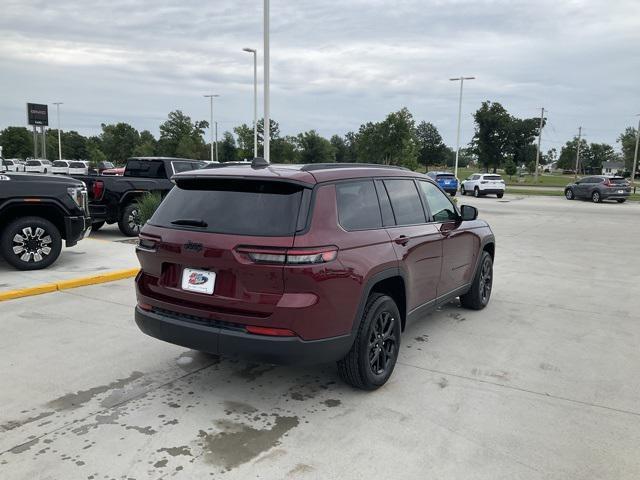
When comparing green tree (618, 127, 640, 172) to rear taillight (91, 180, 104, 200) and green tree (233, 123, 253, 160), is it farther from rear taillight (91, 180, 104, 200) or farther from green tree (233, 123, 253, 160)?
rear taillight (91, 180, 104, 200)

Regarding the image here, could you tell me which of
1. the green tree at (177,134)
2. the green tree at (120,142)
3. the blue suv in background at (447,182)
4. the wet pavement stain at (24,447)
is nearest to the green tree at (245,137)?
the green tree at (177,134)

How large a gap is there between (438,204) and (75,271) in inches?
212

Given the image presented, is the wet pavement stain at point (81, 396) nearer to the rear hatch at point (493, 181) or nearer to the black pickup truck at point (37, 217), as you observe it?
the black pickup truck at point (37, 217)

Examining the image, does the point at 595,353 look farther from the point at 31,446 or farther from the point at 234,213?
the point at 31,446

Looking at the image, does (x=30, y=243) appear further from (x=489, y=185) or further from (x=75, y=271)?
(x=489, y=185)

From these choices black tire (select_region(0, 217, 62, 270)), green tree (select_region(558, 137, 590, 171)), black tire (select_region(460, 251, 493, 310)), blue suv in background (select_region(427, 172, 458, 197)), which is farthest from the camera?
green tree (select_region(558, 137, 590, 171))

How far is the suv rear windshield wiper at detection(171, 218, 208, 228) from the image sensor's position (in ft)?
11.7

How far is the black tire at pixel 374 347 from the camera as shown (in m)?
3.73

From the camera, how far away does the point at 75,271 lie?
24.8ft

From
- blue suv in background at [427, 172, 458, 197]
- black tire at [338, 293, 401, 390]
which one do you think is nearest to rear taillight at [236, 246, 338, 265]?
black tire at [338, 293, 401, 390]

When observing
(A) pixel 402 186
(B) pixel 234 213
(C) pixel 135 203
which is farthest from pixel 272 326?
(C) pixel 135 203

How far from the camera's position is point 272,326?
3277 millimetres

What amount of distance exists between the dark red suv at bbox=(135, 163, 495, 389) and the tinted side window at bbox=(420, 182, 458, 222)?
78cm

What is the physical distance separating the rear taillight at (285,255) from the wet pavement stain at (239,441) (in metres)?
1.11
